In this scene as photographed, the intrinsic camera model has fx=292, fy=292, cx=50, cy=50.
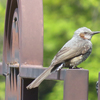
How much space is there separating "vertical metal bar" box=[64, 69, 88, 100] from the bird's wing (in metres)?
0.88

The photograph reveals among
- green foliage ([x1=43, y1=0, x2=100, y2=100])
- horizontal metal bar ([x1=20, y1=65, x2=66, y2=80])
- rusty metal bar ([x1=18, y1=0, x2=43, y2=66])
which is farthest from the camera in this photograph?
green foliage ([x1=43, y1=0, x2=100, y2=100])

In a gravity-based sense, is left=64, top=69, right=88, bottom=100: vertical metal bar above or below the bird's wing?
below

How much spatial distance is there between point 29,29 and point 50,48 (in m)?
4.48

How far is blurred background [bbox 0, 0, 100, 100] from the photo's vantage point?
6.31 m

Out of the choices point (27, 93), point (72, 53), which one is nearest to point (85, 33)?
point (72, 53)

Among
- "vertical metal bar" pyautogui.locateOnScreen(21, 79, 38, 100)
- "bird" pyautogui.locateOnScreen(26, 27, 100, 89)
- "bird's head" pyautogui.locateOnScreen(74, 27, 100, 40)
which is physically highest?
"bird's head" pyautogui.locateOnScreen(74, 27, 100, 40)

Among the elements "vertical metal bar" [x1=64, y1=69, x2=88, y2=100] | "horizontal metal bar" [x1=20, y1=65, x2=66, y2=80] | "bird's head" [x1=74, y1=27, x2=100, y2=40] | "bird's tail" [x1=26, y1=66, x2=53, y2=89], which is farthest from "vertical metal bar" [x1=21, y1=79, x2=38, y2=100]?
"bird's head" [x1=74, y1=27, x2=100, y2=40]

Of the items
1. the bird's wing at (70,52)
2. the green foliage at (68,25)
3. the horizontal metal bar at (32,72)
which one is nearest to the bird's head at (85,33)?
the bird's wing at (70,52)

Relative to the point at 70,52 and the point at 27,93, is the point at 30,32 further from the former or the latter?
the point at 70,52

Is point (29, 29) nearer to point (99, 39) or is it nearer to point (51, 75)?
point (51, 75)

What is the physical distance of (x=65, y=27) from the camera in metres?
6.43

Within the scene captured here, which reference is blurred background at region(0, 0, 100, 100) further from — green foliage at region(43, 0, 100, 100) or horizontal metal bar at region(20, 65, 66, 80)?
horizontal metal bar at region(20, 65, 66, 80)

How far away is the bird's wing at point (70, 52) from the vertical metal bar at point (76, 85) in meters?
0.88

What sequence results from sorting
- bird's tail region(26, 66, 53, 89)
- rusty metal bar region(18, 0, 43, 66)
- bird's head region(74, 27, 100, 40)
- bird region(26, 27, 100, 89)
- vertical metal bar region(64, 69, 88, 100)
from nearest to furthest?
vertical metal bar region(64, 69, 88, 100), bird's tail region(26, 66, 53, 89), rusty metal bar region(18, 0, 43, 66), bird region(26, 27, 100, 89), bird's head region(74, 27, 100, 40)
